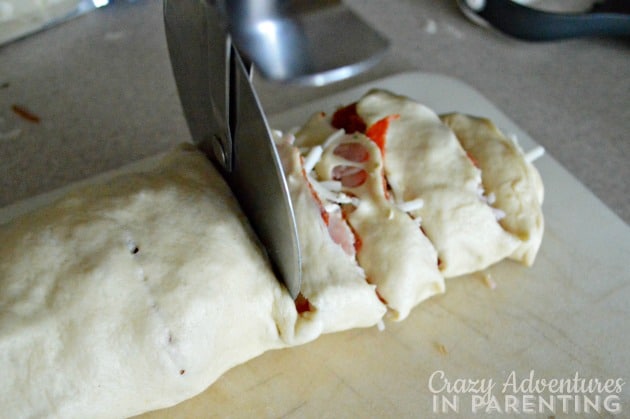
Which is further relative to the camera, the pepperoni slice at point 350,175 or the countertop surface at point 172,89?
the countertop surface at point 172,89

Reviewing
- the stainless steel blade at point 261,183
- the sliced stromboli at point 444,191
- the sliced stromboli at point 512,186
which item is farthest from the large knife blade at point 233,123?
the sliced stromboli at point 512,186

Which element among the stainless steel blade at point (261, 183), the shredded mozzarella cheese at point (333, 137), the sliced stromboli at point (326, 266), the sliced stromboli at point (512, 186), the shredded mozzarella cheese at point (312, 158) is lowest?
the sliced stromboli at point (512, 186)

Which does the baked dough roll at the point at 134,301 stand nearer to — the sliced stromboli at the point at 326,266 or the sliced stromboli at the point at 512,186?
the sliced stromboli at the point at 326,266

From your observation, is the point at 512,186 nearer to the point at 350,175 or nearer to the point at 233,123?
the point at 350,175

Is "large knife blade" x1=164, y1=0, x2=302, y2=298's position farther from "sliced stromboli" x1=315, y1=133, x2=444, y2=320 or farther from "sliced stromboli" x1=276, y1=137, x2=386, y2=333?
"sliced stromboli" x1=315, y1=133, x2=444, y2=320

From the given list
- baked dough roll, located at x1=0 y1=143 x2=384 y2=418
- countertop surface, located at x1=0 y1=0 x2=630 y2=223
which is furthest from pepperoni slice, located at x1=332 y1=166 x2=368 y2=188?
countertop surface, located at x1=0 y1=0 x2=630 y2=223

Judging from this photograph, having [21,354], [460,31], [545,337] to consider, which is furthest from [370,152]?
[460,31]
